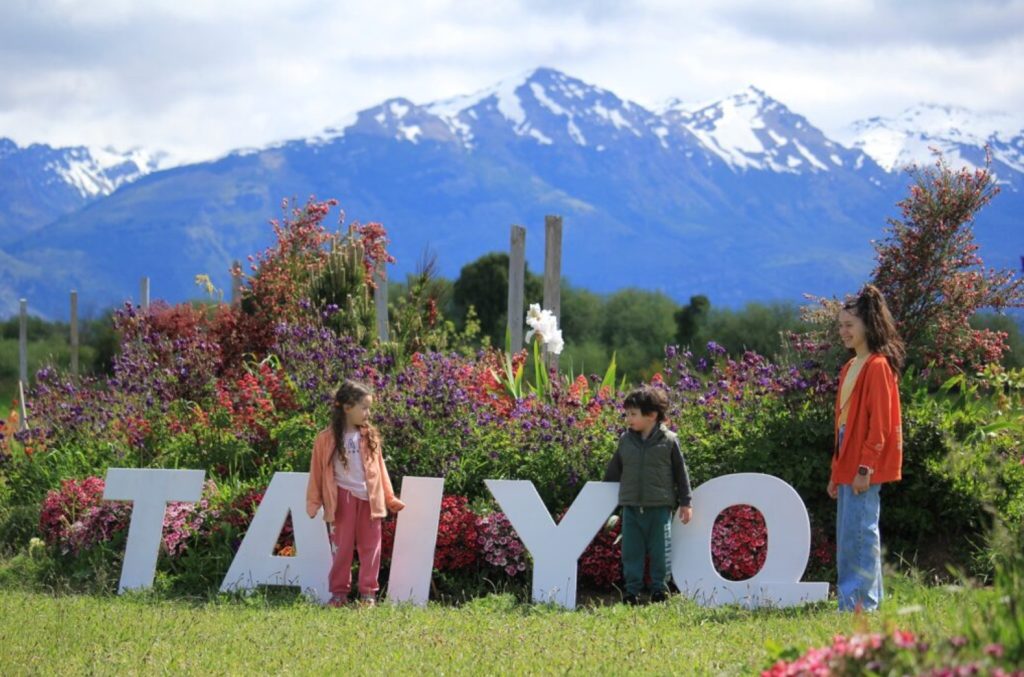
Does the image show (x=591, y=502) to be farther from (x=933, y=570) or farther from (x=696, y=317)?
(x=696, y=317)

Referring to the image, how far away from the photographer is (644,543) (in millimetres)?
7656

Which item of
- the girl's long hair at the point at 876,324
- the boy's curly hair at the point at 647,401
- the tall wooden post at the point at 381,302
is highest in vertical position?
the tall wooden post at the point at 381,302

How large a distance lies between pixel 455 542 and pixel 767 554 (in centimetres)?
208

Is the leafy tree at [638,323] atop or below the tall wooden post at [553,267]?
atop

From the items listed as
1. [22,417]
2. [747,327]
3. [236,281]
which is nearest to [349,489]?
[22,417]

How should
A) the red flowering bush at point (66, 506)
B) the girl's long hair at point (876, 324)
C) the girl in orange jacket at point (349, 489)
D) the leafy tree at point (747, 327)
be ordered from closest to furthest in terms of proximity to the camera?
1. the girl's long hair at point (876, 324)
2. the girl in orange jacket at point (349, 489)
3. the red flowering bush at point (66, 506)
4. the leafy tree at point (747, 327)

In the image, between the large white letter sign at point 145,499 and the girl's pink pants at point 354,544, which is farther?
the large white letter sign at point 145,499

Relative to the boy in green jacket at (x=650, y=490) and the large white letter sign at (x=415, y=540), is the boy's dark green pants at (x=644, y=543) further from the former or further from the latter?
the large white letter sign at (x=415, y=540)

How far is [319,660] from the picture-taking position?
548 centimetres

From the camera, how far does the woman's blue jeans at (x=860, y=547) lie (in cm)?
659

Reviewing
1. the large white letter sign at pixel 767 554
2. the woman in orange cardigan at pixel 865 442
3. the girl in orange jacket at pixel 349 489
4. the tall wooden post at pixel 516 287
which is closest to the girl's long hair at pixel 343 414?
the girl in orange jacket at pixel 349 489

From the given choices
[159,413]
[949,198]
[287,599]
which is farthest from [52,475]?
[949,198]

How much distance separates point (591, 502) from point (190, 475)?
2.75 meters

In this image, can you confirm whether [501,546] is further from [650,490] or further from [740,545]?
[740,545]
